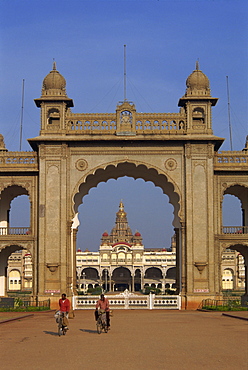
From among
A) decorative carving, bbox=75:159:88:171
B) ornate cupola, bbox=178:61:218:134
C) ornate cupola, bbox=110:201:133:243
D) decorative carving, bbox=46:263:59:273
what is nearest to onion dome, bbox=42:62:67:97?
decorative carving, bbox=75:159:88:171

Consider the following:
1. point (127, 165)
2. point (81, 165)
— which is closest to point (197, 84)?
point (127, 165)

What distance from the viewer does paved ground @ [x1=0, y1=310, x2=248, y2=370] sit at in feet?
42.3

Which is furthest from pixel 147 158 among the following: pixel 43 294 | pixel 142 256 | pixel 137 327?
pixel 142 256

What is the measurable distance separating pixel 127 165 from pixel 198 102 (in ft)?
18.7

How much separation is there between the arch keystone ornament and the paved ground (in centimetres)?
1423

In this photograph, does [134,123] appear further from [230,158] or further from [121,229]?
[121,229]

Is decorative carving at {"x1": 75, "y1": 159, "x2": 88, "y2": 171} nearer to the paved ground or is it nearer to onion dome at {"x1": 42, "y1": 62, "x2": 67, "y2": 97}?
onion dome at {"x1": 42, "y1": 62, "x2": 67, "y2": 97}

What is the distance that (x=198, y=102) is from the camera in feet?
123

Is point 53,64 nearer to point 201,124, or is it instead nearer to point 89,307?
point 201,124

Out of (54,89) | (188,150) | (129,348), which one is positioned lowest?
(129,348)

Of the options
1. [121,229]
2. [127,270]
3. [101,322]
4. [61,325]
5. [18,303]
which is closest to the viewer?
[61,325]

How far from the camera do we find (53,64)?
38.6 meters

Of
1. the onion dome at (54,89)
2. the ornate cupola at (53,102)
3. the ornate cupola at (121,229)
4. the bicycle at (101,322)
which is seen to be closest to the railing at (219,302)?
the ornate cupola at (53,102)

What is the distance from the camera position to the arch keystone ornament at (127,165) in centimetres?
3609
